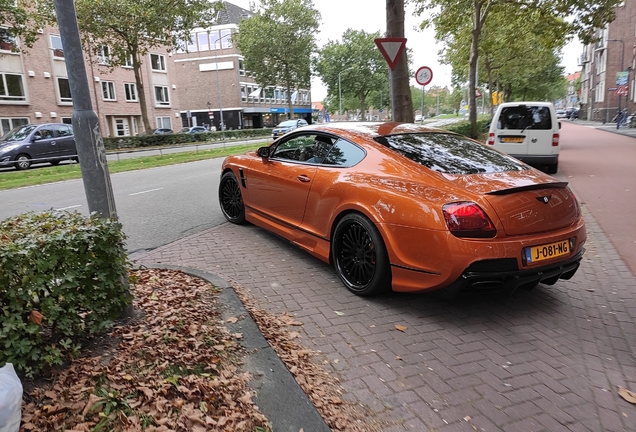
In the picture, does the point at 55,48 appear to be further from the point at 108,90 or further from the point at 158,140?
the point at 158,140

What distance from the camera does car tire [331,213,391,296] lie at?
3.68 metres

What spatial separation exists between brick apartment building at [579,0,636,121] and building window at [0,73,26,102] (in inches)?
1823

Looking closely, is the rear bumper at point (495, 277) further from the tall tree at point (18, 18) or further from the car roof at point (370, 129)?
the tall tree at point (18, 18)

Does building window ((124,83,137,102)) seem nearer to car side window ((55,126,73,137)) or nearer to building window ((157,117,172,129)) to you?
building window ((157,117,172,129))

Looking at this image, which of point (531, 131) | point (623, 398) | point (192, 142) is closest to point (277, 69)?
point (192, 142)

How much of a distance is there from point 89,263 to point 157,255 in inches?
103

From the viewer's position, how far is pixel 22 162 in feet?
58.8

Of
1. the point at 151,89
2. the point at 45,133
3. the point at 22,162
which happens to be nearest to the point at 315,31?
the point at 151,89

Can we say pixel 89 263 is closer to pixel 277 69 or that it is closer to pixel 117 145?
pixel 117 145

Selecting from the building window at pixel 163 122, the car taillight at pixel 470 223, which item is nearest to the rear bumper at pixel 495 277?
the car taillight at pixel 470 223

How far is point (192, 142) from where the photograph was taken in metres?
32.8

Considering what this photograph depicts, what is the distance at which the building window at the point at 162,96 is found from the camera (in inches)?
1736

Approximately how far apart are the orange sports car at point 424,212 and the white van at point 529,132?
7688mm

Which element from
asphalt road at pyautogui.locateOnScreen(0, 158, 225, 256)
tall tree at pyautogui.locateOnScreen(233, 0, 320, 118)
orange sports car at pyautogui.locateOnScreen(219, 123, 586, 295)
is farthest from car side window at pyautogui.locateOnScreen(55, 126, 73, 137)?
tall tree at pyautogui.locateOnScreen(233, 0, 320, 118)
